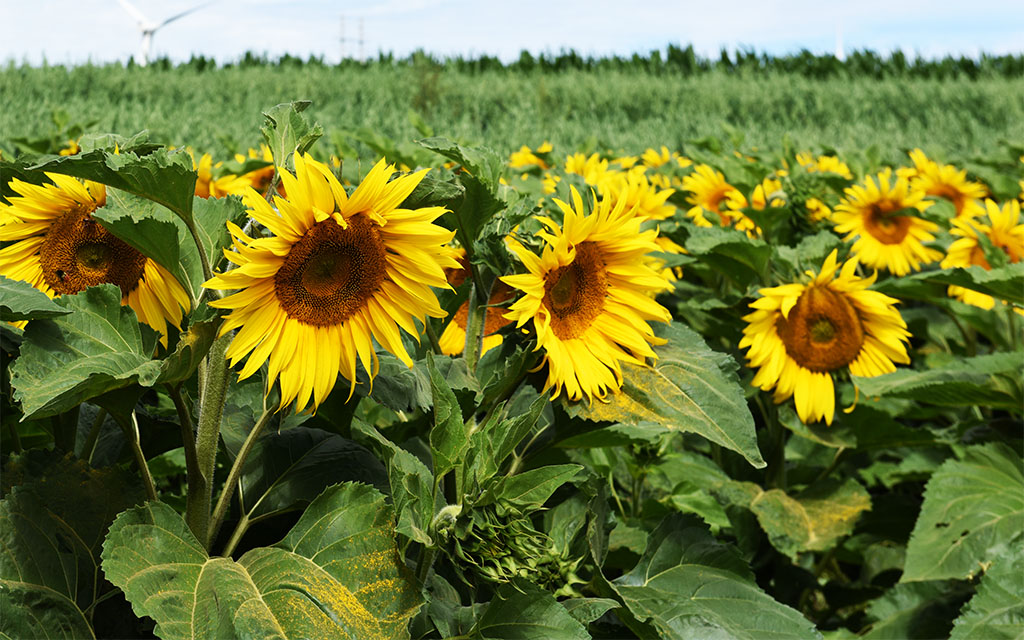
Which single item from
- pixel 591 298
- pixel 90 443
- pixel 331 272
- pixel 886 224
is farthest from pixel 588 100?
pixel 331 272

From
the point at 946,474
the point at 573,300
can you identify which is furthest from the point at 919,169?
the point at 573,300

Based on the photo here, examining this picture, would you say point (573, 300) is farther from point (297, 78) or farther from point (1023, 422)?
point (297, 78)

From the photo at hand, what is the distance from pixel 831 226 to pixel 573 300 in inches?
82.7

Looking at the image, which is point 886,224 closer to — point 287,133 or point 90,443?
point 287,133

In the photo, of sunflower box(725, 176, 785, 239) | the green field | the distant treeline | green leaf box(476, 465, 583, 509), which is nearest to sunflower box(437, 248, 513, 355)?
green leaf box(476, 465, 583, 509)

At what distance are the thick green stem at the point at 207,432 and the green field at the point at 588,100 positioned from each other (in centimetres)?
857

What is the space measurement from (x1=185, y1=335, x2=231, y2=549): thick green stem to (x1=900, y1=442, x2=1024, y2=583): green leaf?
1478mm

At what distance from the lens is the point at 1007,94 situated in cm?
1463

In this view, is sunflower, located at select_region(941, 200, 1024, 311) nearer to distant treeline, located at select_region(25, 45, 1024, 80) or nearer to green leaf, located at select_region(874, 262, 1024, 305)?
green leaf, located at select_region(874, 262, 1024, 305)

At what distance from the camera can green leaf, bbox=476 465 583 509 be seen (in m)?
1.11

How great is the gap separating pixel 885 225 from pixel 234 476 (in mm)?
2637

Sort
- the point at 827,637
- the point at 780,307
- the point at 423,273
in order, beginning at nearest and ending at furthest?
1. the point at 423,273
2. the point at 780,307
3. the point at 827,637

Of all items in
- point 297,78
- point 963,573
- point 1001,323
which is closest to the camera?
point 963,573

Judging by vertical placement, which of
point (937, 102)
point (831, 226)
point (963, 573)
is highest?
point (937, 102)
